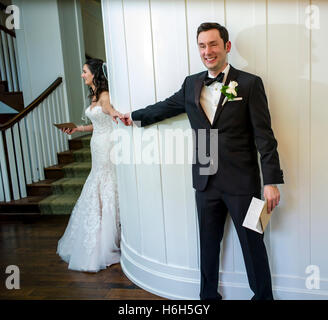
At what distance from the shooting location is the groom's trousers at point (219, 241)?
1.91 m

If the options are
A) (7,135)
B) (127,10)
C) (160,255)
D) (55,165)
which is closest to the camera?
(127,10)

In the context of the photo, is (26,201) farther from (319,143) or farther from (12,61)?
(319,143)

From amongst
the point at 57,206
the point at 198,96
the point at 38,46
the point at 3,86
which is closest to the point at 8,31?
the point at 38,46

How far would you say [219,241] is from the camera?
209 cm

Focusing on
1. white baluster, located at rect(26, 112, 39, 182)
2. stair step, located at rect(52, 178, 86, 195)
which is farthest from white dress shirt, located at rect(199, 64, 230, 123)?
white baluster, located at rect(26, 112, 39, 182)

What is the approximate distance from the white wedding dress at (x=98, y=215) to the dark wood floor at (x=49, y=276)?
13 centimetres

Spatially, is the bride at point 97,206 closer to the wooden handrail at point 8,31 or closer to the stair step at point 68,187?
the stair step at point 68,187

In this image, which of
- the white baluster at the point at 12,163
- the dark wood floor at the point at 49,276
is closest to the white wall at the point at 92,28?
the white baluster at the point at 12,163

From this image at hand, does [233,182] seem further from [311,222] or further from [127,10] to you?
[127,10]

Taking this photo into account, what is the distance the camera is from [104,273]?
9.24ft

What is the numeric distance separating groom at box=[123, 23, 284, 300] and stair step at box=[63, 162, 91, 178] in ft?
10.1

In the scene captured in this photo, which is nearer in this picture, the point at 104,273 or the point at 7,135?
the point at 104,273

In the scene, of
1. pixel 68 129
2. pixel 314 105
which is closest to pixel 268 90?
pixel 314 105
